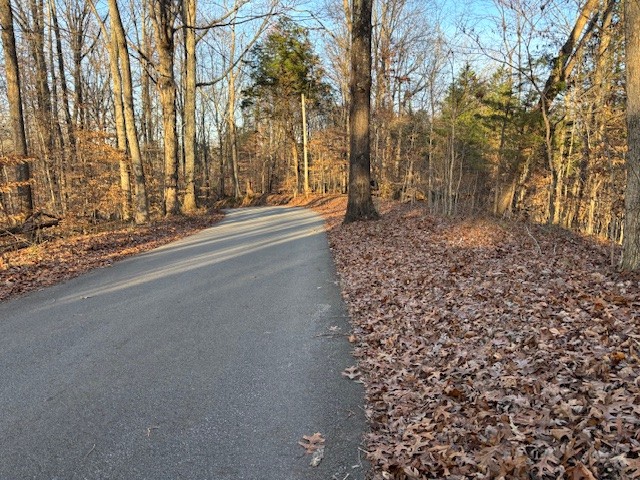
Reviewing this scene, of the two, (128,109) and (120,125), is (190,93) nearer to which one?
(120,125)

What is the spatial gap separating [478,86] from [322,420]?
46.4 feet

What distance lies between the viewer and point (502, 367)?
11.4ft

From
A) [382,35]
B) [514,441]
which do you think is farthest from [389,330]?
[382,35]

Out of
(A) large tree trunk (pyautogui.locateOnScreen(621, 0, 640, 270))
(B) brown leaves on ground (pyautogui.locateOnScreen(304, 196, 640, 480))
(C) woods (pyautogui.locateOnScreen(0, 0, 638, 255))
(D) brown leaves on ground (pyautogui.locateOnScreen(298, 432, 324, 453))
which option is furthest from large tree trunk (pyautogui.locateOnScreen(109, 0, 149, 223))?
(A) large tree trunk (pyautogui.locateOnScreen(621, 0, 640, 270))

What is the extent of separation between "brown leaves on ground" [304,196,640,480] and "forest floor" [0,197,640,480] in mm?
11

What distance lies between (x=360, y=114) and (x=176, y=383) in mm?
11210

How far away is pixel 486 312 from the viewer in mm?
4801

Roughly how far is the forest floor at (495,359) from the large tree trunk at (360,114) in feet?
17.6

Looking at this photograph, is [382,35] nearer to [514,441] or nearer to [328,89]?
[328,89]

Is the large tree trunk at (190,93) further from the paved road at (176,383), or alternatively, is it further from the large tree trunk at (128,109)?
the paved road at (176,383)

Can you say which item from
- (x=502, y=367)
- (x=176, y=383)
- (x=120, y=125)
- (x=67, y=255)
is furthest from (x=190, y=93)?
(x=502, y=367)

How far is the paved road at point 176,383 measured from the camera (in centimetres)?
274

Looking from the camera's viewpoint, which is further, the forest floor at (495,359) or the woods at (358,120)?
the woods at (358,120)

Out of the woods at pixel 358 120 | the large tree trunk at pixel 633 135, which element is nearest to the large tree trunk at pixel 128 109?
the woods at pixel 358 120
